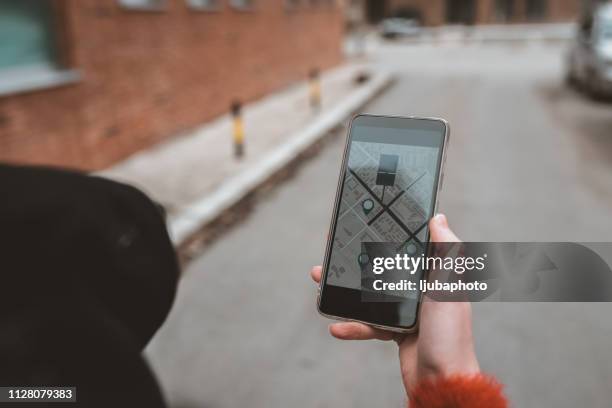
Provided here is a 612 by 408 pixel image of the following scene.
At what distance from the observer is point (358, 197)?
4.56ft

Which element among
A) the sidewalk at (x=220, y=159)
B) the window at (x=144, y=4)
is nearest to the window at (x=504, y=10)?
the sidewalk at (x=220, y=159)

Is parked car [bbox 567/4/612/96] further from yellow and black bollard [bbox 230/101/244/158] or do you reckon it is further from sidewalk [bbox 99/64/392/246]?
yellow and black bollard [bbox 230/101/244/158]

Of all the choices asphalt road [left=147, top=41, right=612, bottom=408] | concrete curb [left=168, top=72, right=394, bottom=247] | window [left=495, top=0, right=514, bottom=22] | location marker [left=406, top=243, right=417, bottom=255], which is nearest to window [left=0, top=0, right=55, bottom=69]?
concrete curb [left=168, top=72, right=394, bottom=247]

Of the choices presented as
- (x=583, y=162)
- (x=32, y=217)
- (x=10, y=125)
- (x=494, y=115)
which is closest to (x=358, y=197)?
(x=32, y=217)

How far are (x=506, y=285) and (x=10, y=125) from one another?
703 cm

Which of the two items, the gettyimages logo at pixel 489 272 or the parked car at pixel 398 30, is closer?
the gettyimages logo at pixel 489 272

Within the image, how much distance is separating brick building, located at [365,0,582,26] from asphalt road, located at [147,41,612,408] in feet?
170

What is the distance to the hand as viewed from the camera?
4.27 feet

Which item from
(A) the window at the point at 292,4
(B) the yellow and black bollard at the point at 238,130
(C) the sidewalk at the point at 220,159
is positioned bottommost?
(C) the sidewalk at the point at 220,159

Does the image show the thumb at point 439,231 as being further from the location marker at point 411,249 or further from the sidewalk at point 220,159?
the sidewalk at point 220,159

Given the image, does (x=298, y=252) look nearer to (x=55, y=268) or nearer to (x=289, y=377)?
(x=289, y=377)

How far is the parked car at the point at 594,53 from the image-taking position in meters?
14.7

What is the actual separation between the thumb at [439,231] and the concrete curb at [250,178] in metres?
3.03

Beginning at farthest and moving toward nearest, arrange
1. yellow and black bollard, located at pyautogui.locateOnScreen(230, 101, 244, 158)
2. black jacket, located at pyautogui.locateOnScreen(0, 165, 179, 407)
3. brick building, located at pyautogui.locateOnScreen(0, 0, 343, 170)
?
yellow and black bollard, located at pyautogui.locateOnScreen(230, 101, 244, 158), brick building, located at pyautogui.locateOnScreen(0, 0, 343, 170), black jacket, located at pyautogui.locateOnScreen(0, 165, 179, 407)
